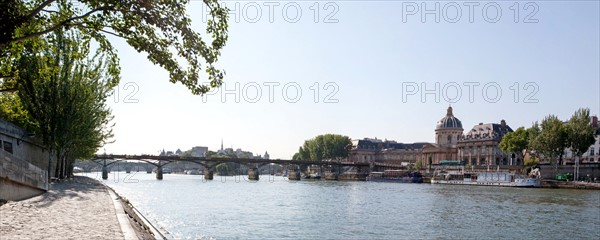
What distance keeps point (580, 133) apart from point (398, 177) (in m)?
51.0

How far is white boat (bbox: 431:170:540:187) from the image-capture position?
109 meters

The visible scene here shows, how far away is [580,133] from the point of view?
107 metres

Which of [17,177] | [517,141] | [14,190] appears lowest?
[14,190]

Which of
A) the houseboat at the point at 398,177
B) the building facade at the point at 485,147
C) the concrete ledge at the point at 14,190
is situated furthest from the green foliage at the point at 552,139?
the concrete ledge at the point at 14,190

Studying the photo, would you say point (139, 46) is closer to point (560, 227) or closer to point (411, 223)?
point (411, 223)

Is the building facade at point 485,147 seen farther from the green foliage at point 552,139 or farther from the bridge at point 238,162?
the green foliage at point 552,139

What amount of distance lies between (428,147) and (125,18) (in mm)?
195898

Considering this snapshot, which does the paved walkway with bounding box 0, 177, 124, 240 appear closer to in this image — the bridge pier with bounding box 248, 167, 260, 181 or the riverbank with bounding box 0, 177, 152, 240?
the riverbank with bounding box 0, 177, 152, 240

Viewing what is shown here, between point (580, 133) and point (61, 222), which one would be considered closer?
point (61, 222)

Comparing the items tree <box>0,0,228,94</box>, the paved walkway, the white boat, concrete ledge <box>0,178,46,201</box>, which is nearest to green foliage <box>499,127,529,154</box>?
the white boat

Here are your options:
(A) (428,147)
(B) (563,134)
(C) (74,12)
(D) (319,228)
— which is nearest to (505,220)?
(D) (319,228)

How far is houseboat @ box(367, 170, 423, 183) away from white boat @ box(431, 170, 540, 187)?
455 centimetres

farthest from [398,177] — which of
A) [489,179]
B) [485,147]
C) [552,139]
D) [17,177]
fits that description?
[17,177]

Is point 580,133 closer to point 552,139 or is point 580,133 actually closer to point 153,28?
point 552,139
